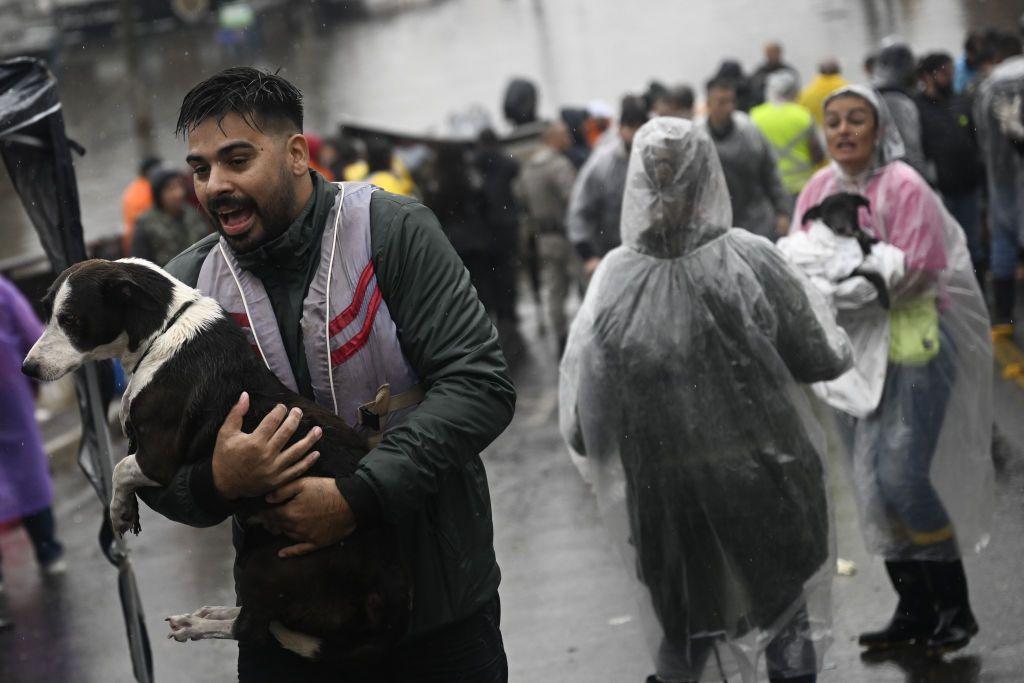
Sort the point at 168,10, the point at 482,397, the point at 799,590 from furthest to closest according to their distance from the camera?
the point at 168,10
the point at 799,590
the point at 482,397

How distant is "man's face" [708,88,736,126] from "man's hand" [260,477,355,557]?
6.62 meters

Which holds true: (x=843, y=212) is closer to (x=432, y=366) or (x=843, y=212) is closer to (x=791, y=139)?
(x=432, y=366)

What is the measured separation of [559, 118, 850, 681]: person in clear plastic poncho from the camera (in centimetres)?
464

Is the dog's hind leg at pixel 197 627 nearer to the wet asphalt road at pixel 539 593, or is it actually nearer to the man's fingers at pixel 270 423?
the man's fingers at pixel 270 423

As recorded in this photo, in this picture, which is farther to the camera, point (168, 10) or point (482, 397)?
point (168, 10)

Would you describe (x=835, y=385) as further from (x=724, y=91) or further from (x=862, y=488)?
(x=724, y=91)

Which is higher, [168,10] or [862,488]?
[168,10]

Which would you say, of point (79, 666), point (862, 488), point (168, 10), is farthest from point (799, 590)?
point (168, 10)

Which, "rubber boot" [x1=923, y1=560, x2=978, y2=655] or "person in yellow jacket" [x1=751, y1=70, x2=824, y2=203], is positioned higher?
"person in yellow jacket" [x1=751, y1=70, x2=824, y2=203]

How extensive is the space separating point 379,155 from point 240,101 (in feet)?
27.8

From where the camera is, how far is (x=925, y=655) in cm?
543

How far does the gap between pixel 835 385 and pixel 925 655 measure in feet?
3.51

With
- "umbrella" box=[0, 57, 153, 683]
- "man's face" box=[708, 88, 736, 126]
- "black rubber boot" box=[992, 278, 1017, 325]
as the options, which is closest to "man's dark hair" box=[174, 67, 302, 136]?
"umbrella" box=[0, 57, 153, 683]

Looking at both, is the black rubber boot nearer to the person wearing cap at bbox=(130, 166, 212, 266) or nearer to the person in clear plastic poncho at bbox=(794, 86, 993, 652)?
the person in clear plastic poncho at bbox=(794, 86, 993, 652)
